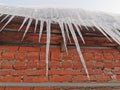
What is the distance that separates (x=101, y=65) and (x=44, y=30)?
71cm

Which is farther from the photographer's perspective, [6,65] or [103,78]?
[103,78]

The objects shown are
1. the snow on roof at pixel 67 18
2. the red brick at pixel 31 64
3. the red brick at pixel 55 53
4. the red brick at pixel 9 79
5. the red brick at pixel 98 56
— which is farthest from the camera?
the red brick at pixel 98 56

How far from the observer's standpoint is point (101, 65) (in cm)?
246

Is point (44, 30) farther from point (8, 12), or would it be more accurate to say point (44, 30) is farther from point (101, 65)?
point (101, 65)

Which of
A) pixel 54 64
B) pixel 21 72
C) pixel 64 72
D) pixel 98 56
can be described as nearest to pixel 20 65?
pixel 21 72

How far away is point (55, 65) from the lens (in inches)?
91.7

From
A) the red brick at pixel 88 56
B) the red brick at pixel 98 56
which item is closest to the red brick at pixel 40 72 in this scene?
the red brick at pixel 88 56

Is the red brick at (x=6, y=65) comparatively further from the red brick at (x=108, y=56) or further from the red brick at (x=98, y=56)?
the red brick at (x=108, y=56)

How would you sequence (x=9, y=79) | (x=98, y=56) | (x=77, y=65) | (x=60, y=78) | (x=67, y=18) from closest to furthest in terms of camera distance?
(x=67, y=18) → (x=9, y=79) → (x=60, y=78) → (x=77, y=65) → (x=98, y=56)

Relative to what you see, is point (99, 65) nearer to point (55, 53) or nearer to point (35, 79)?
point (55, 53)

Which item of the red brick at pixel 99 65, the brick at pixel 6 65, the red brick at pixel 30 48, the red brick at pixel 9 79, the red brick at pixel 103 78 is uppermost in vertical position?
the red brick at pixel 30 48

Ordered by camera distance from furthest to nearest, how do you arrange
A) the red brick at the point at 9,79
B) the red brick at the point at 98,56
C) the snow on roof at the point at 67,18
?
the red brick at the point at 98,56
the red brick at the point at 9,79
the snow on roof at the point at 67,18

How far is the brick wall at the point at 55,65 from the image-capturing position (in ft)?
7.30

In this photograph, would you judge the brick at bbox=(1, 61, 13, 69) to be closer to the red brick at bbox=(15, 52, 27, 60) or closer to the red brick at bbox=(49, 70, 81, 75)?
the red brick at bbox=(15, 52, 27, 60)
